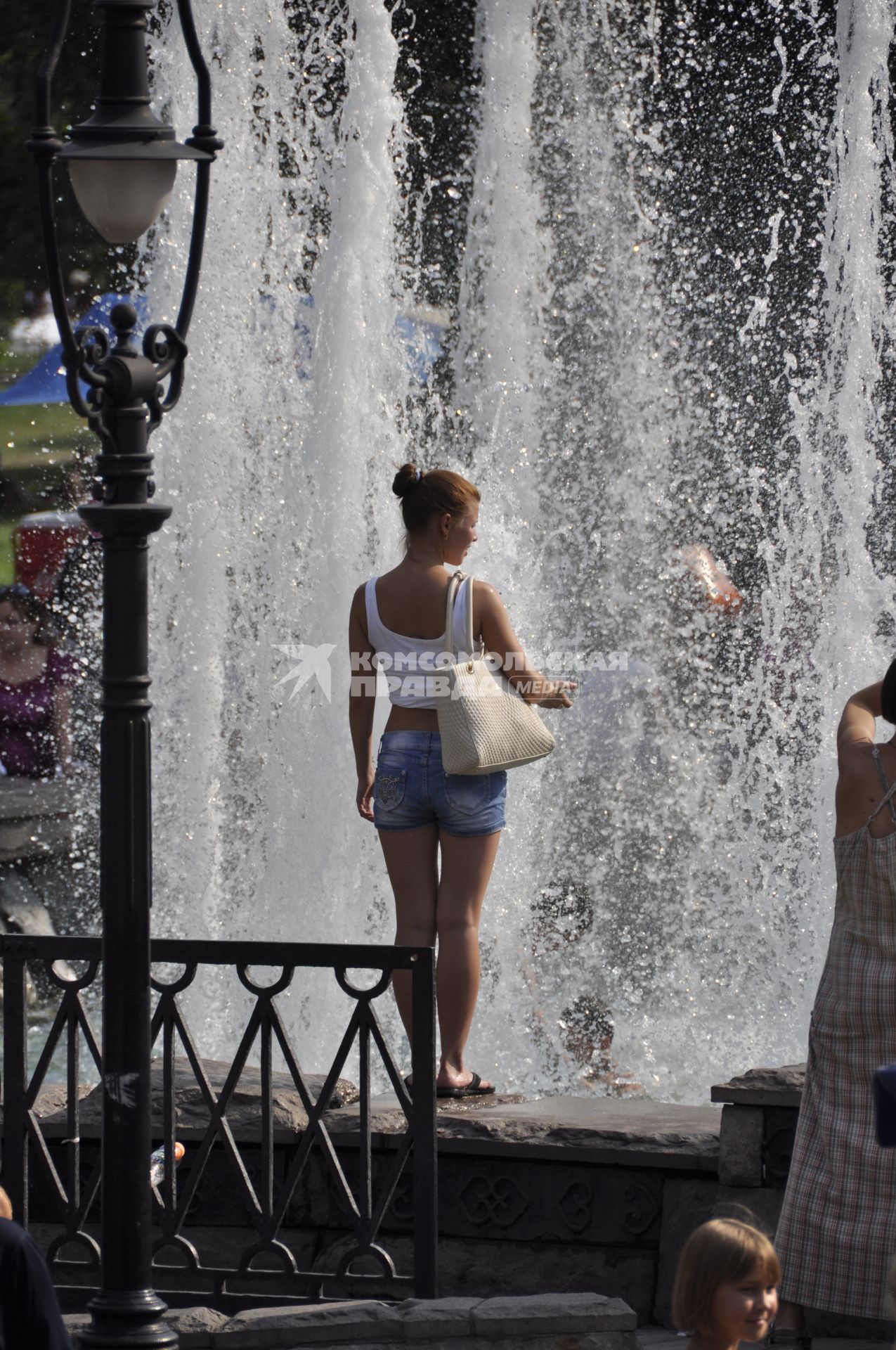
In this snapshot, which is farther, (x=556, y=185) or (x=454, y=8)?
(x=454, y=8)

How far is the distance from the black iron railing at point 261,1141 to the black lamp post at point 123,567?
0.46m

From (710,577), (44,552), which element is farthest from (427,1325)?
(44,552)

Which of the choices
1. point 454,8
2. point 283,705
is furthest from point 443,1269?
point 454,8

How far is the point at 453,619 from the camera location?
454cm

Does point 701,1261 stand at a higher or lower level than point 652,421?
lower

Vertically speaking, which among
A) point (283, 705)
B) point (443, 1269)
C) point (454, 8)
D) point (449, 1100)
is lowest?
point (443, 1269)

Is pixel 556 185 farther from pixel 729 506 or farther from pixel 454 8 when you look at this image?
pixel 454 8

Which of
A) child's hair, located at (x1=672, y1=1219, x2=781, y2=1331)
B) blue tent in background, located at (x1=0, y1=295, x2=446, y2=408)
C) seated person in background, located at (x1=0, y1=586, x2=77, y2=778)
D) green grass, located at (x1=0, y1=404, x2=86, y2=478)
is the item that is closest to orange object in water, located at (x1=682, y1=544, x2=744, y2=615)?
blue tent in background, located at (x1=0, y1=295, x2=446, y2=408)

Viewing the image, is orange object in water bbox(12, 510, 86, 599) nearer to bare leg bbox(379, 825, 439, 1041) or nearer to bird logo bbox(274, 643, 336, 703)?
bird logo bbox(274, 643, 336, 703)

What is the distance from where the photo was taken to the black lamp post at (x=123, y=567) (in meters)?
3.42

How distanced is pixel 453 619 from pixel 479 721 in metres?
0.27

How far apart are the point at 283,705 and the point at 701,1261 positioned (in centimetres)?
507

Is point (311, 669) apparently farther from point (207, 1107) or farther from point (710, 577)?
point (207, 1107)

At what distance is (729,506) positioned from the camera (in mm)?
13289
